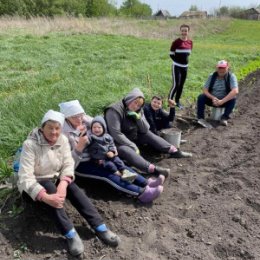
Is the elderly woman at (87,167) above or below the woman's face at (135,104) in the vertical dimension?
below

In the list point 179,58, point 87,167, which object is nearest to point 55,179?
point 87,167

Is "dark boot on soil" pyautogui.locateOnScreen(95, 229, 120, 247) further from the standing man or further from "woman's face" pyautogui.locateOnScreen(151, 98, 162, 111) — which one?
the standing man

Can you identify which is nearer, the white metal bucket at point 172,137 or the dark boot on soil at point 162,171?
the dark boot on soil at point 162,171

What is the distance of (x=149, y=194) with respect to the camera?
168 inches

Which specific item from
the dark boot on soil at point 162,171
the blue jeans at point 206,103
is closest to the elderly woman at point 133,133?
the dark boot on soil at point 162,171

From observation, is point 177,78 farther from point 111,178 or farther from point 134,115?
point 111,178

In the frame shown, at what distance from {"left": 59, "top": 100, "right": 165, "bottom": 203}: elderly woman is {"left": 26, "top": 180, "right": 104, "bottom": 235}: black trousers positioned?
564 mm

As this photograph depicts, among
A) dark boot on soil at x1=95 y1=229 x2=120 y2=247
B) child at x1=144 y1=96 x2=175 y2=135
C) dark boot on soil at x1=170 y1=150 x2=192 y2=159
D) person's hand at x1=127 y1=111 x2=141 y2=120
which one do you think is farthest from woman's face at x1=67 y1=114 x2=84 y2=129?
dark boot on soil at x1=170 y1=150 x2=192 y2=159

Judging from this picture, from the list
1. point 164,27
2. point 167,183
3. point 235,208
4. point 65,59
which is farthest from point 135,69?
point 164,27

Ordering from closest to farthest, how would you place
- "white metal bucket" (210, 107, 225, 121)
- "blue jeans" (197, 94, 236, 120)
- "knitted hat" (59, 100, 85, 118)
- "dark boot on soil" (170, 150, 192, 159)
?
"knitted hat" (59, 100, 85, 118) < "dark boot on soil" (170, 150, 192, 159) < "blue jeans" (197, 94, 236, 120) < "white metal bucket" (210, 107, 225, 121)

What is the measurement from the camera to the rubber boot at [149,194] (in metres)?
4.27

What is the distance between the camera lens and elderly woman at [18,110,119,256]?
11.3 feet

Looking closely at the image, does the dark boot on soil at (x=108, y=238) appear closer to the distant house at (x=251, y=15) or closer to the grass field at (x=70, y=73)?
the grass field at (x=70, y=73)

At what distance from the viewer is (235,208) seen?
166 inches
